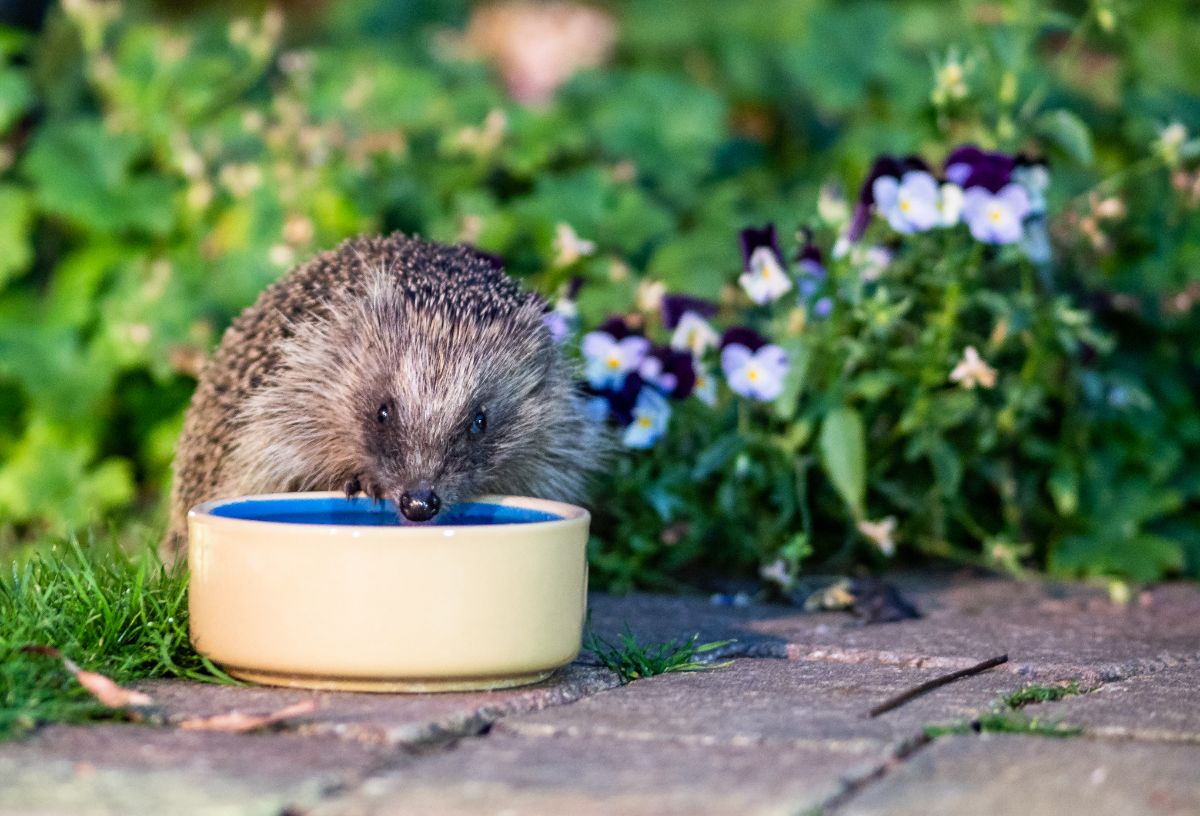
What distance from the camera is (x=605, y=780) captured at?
2.15 m

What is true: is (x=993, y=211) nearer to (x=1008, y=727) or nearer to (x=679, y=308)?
(x=679, y=308)

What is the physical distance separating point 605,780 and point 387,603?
621 mm

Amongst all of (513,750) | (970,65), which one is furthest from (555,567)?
(970,65)

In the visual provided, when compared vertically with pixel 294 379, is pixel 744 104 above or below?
above

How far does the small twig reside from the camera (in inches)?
103

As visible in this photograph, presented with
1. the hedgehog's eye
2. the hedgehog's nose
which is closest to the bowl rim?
the hedgehog's nose

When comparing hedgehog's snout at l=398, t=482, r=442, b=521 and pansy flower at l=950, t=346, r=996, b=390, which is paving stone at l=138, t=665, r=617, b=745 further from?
pansy flower at l=950, t=346, r=996, b=390

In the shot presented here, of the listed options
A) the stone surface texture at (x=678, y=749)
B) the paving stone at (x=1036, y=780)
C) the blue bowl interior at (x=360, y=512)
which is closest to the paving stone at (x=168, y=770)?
the stone surface texture at (x=678, y=749)

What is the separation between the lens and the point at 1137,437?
462cm

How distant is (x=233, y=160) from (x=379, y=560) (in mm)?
3333

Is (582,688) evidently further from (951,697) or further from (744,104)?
(744,104)

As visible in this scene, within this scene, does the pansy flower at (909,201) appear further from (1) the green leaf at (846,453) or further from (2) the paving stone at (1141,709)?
(2) the paving stone at (1141,709)

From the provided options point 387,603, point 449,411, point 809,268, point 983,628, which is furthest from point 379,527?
point 809,268

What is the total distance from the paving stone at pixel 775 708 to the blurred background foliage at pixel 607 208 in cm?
Result: 99
